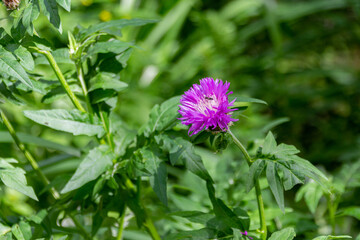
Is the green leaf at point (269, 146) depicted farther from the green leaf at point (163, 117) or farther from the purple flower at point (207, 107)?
the green leaf at point (163, 117)

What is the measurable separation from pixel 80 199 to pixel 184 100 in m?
0.32

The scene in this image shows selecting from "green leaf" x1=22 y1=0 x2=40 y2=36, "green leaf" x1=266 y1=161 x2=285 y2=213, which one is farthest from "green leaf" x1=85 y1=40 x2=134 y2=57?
"green leaf" x1=266 y1=161 x2=285 y2=213

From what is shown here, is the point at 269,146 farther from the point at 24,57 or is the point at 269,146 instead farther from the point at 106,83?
the point at 24,57

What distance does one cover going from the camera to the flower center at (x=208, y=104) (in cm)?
80

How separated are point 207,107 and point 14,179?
0.40m

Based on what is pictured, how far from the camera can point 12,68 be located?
790mm

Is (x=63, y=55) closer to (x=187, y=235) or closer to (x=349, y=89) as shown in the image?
(x=187, y=235)

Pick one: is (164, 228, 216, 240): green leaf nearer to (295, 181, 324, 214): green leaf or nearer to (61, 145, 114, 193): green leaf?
(61, 145, 114, 193): green leaf

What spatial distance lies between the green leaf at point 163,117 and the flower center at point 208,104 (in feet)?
0.38

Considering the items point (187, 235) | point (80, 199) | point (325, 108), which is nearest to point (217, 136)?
point (187, 235)

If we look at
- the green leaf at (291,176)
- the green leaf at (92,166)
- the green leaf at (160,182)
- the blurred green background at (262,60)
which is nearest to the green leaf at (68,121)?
the green leaf at (92,166)

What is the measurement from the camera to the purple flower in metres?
0.77

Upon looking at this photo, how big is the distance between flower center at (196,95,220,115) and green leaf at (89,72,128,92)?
7.9 inches

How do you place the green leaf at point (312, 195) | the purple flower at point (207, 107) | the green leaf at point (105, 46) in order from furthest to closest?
the green leaf at point (312, 195)
the green leaf at point (105, 46)
the purple flower at point (207, 107)
